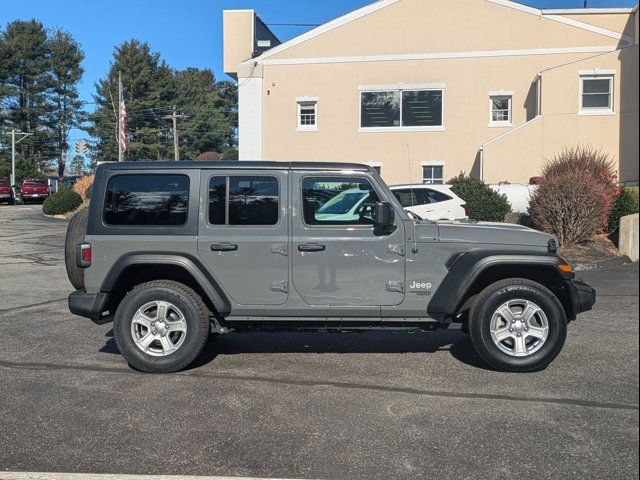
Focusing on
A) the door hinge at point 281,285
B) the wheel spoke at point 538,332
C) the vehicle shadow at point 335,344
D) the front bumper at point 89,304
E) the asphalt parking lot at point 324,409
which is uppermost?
the door hinge at point 281,285

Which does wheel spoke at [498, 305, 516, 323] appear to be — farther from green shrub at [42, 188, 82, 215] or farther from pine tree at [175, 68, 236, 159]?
pine tree at [175, 68, 236, 159]

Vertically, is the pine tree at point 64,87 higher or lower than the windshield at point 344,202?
higher

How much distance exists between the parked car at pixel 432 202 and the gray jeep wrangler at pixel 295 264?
9.08m

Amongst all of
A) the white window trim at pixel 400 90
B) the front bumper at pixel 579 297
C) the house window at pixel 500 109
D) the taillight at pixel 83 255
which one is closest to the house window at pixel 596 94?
the house window at pixel 500 109

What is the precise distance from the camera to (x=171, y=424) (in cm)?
432

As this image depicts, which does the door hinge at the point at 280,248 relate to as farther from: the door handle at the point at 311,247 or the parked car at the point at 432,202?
the parked car at the point at 432,202

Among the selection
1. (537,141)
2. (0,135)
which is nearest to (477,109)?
(537,141)

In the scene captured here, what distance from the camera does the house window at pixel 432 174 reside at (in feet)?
83.7

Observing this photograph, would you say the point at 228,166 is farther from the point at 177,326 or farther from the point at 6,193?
the point at 6,193

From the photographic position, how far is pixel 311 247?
5441 mm

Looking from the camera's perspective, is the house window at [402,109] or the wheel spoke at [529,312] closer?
the wheel spoke at [529,312]

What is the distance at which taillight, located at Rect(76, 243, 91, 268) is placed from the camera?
548 cm

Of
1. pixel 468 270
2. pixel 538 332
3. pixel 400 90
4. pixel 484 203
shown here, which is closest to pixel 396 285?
pixel 468 270

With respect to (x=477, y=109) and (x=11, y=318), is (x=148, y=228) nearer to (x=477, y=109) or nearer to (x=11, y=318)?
(x=11, y=318)
